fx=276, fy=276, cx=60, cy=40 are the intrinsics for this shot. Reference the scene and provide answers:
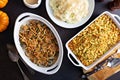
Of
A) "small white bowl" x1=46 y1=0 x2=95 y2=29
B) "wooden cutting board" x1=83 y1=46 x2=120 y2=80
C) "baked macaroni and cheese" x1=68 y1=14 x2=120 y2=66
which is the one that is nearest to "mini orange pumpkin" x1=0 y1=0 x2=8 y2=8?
"small white bowl" x1=46 y1=0 x2=95 y2=29

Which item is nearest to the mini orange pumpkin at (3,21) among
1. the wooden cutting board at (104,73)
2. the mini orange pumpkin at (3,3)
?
the mini orange pumpkin at (3,3)

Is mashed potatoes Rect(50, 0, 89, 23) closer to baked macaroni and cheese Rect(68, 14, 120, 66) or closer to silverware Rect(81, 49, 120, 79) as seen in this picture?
baked macaroni and cheese Rect(68, 14, 120, 66)

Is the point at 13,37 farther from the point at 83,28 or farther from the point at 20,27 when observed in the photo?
the point at 83,28

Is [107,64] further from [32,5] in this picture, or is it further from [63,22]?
[32,5]

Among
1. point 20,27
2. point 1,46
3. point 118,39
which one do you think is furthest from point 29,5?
point 118,39

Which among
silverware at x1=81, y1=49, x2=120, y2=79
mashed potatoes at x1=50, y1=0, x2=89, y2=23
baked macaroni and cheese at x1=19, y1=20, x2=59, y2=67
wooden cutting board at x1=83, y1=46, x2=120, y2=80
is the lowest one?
wooden cutting board at x1=83, y1=46, x2=120, y2=80

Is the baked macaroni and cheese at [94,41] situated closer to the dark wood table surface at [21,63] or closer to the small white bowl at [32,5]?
the dark wood table surface at [21,63]

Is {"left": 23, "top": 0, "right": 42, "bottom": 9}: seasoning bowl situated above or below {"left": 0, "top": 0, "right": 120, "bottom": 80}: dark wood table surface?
above
